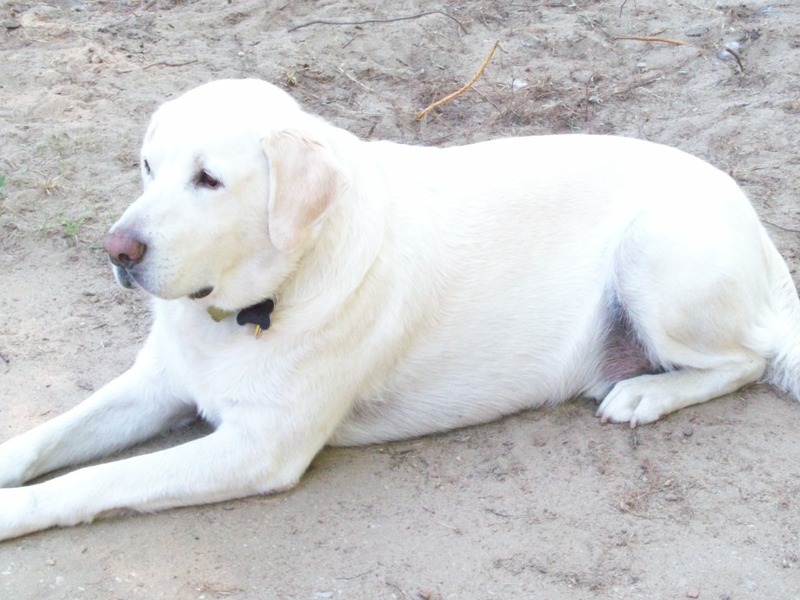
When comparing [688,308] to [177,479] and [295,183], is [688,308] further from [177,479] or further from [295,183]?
[177,479]

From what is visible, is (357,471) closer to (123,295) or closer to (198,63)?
(123,295)

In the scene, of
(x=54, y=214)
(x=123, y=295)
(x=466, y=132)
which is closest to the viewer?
(x=123, y=295)

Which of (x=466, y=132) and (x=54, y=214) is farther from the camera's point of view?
(x=466, y=132)

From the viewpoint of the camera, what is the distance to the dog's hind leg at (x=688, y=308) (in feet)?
12.1

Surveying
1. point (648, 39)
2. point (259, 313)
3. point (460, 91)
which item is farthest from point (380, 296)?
point (648, 39)

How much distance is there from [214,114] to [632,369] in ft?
5.94

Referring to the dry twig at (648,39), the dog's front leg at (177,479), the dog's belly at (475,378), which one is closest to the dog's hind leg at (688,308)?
the dog's belly at (475,378)

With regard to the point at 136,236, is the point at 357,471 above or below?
below

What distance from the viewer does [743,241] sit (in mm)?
3791

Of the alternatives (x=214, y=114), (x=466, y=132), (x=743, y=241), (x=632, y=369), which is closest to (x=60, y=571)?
(x=214, y=114)

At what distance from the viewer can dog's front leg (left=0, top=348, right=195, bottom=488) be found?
11.2 feet

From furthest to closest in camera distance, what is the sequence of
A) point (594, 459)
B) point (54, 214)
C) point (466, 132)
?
point (466, 132), point (54, 214), point (594, 459)

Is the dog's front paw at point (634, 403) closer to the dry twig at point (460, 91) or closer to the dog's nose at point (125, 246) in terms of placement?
the dog's nose at point (125, 246)

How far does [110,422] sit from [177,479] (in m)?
0.48
